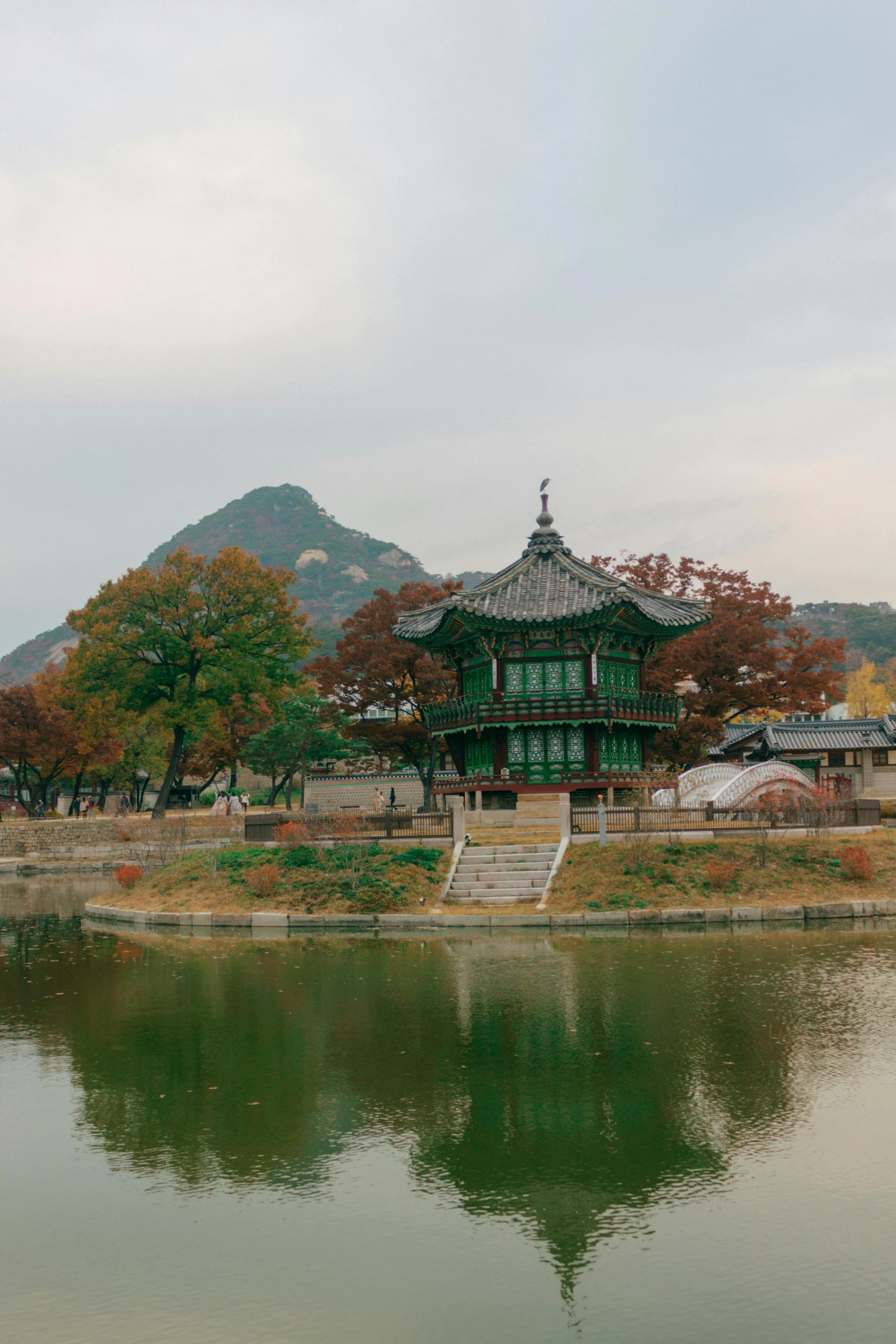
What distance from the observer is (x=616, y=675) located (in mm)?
45844

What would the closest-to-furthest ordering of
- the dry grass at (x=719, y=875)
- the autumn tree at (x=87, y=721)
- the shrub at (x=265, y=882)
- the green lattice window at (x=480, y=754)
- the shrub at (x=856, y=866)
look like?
the dry grass at (x=719, y=875)
the shrub at (x=856, y=866)
the shrub at (x=265, y=882)
the green lattice window at (x=480, y=754)
the autumn tree at (x=87, y=721)

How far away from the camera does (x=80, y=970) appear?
915 inches

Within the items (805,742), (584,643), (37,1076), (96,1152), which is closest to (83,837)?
(584,643)

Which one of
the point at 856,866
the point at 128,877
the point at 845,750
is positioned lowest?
the point at 128,877

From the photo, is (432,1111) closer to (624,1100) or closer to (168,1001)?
(624,1100)

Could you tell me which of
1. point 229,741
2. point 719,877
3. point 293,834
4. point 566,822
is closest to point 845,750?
point 566,822

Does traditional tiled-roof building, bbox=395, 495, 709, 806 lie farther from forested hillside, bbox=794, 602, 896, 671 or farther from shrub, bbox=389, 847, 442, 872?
forested hillside, bbox=794, 602, 896, 671

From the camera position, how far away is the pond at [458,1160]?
787 centimetres

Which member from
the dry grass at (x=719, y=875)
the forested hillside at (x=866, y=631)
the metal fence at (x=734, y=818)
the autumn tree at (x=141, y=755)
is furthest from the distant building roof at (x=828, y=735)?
the forested hillside at (x=866, y=631)

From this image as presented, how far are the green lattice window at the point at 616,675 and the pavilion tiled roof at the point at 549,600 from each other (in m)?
2.25

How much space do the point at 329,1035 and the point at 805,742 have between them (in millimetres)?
44665

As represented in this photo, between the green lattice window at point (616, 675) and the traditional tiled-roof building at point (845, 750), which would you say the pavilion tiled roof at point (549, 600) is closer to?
the green lattice window at point (616, 675)

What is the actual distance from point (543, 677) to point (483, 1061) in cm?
3135

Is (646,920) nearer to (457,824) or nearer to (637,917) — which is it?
(637,917)
